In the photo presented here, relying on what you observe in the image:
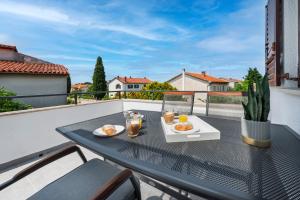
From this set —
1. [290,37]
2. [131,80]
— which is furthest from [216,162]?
[131,80]

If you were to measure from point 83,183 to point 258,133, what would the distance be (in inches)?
44.0

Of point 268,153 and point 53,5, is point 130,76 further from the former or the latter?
point 268,153

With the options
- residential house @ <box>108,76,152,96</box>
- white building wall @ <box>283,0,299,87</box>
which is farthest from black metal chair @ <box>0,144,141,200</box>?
residential house @ <box>108,76,152,96</box>

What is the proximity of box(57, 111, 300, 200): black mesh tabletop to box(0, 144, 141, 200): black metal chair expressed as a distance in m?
0.15

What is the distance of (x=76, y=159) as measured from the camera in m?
2.67

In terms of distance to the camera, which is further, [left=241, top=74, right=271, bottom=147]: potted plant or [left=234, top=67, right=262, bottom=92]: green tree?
[left=234, top=67, right=262, bottom=92]: green tree

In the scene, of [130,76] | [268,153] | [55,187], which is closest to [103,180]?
[55,187]

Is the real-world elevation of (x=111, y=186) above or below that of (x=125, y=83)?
below

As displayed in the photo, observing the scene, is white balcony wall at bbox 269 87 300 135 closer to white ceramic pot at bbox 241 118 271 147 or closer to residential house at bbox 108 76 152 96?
white ceramic pot at bbox 241 118 271 147

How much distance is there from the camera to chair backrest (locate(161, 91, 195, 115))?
199 cm

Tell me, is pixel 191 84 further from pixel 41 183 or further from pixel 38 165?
pixel 38 165

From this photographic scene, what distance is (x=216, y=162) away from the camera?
0.75 m

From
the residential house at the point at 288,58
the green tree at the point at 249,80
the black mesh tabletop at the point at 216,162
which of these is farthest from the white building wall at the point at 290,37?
the black mesh tabletop at the point at 216,162

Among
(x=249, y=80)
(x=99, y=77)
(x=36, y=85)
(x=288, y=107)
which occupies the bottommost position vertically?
(x=288, y=107)
